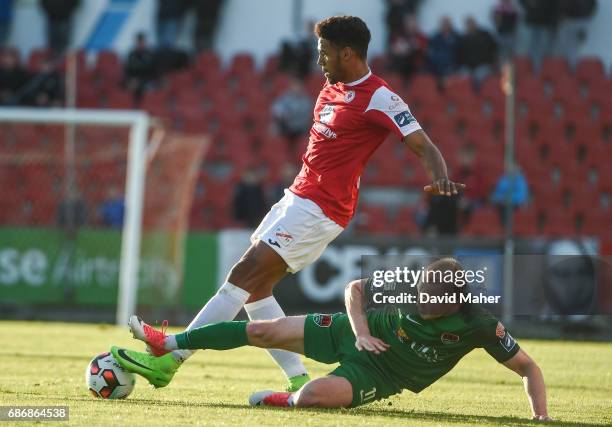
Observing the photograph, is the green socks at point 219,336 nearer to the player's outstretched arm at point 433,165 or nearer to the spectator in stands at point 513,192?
the player's outstretched arm at point 433,165

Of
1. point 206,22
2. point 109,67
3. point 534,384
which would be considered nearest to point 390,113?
point 534,384

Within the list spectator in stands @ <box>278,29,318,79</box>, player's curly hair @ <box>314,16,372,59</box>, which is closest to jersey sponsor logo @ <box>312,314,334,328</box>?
player's curly hair @ <box>314,16,372,59</box>

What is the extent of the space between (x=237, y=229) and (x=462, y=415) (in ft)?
38.6

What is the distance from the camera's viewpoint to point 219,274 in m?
16.9

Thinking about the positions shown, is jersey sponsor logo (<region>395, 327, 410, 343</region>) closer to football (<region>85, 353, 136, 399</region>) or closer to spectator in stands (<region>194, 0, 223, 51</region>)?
football (<region>85, 353, 136, 399</region>)

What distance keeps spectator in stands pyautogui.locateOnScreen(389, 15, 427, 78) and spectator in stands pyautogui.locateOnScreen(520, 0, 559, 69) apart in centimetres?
188

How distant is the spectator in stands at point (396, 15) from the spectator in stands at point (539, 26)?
2163 millimetres

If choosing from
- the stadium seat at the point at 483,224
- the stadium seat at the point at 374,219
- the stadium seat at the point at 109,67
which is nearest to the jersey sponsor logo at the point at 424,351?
the stadium seat at the point at 483,224

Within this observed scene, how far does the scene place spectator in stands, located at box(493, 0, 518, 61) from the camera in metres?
20.2

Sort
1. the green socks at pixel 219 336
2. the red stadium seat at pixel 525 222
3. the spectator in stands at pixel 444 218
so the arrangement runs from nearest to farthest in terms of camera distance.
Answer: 1. the green socks at pixel 219 336
2. the spectator in stands at pixel 444 218
3. the red stadium seat at pixel 525 222

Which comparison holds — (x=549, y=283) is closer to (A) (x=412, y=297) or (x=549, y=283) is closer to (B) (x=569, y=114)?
(A) (x=412, y=297)

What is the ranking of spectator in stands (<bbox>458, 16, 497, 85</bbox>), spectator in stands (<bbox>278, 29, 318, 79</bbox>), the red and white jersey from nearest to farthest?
1. the red and white jersey
2. spectator in stands (<bbox>458, 16, 497, 85</bbox>)
3. spectator in stands (<bbox>278, 29, 318, 79</bbox>)

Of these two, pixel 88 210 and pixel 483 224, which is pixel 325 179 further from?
pixel 88 210

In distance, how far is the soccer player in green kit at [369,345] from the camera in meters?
6.30
